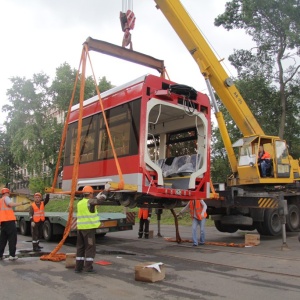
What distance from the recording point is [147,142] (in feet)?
30.2

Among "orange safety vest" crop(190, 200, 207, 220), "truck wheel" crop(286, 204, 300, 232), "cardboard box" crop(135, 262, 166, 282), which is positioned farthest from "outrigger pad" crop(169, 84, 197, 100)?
"truck wheel" crop(286, 204, 300, 232)

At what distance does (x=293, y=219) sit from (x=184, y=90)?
7.10 m

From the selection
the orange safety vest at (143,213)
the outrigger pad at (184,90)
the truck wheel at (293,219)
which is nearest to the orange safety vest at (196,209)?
the orange safety vest at (143,213)

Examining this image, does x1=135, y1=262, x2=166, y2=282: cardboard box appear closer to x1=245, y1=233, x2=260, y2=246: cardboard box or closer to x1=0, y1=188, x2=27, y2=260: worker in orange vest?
x1=0, y1=188, x2=27, y2=260: worker in orange vest

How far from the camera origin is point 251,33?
23.1 metres

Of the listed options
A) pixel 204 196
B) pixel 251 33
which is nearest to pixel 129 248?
pixel 204 196

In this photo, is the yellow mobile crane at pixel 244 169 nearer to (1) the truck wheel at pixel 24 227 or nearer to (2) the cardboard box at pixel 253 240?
(2) the cardboard box at pixel 253 240

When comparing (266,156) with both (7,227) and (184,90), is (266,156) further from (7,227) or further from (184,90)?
(7,227)

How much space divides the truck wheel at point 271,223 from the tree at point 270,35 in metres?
10.7

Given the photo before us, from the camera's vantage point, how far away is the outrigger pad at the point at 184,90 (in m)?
8.53

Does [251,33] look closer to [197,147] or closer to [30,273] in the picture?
[197,147]

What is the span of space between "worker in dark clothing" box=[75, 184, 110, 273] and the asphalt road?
0.24 meters

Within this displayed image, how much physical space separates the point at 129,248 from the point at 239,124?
6256 mm

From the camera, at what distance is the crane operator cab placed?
12155mm
